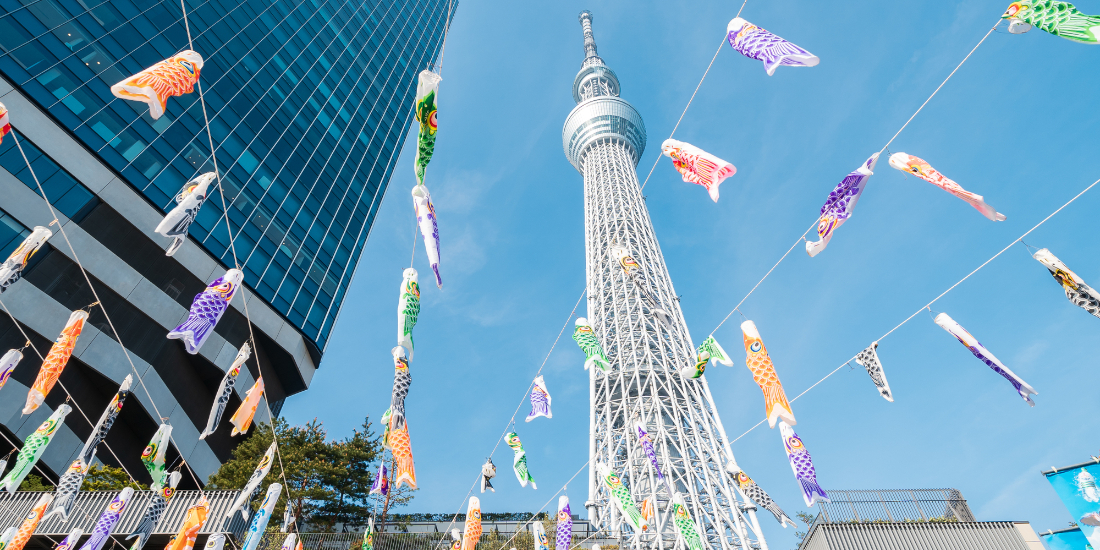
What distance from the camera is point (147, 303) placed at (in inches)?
1061

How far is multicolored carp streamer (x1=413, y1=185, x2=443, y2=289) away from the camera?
31.2 feet

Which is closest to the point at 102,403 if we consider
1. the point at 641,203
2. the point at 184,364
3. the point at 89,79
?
the point at 184,364

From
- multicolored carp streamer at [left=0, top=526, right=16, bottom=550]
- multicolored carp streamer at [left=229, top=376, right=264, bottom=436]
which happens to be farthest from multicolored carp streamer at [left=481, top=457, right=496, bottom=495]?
multicolored carp streamer at [left=0, top=526, right=16, bottom=550]

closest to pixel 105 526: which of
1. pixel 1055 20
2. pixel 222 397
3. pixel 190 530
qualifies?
pixel 190 530

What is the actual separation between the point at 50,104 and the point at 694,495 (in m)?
36.4

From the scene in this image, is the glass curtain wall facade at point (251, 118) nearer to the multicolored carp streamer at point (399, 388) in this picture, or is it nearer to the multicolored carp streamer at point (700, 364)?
the multicolored carp streamer at point (399, 388)

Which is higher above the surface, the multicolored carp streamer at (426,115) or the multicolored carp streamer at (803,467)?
the multicolored carp streamer at (426,115)

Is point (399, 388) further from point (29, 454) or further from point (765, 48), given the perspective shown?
point (765, 48)

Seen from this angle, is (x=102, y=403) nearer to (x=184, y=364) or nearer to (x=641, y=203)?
(x=184, y=364)

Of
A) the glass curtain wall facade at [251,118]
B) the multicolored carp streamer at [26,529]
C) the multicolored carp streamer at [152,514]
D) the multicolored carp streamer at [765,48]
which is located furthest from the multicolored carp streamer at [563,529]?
the glass curtain wall facade at [251,118]

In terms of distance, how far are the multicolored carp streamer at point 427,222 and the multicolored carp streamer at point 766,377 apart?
658cm

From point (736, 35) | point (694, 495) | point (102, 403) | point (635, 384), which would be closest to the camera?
point (736, 35)

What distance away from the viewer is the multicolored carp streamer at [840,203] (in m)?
9.73

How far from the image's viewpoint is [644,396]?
34.6 m
